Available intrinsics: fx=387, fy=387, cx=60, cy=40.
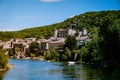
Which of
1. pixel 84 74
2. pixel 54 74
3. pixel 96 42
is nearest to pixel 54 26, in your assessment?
pixel 96 42

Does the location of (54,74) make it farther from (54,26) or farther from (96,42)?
(54,26)

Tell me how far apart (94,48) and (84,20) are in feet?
98.0

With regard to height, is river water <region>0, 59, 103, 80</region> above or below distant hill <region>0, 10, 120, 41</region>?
below

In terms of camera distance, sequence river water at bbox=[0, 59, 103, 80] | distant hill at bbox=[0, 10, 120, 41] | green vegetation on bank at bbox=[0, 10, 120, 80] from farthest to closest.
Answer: distant hill at bbox=[0, 10, 120, 41], green vegetation on bank at bbox=[0, 10, 120, 80], river water at bbox=[0, 59, 103, 80]

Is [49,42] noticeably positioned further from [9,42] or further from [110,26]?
[110,26]

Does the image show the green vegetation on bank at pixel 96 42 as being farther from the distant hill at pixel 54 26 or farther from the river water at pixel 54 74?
the river water at pixel 54 74

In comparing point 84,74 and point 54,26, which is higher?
point 54,26

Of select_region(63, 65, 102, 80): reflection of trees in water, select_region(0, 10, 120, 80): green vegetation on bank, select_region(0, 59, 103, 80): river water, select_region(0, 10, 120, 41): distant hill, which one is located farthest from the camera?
select_region(0, 10, 120, 41): distant hill

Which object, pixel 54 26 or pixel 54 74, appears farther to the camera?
pixel 54 26

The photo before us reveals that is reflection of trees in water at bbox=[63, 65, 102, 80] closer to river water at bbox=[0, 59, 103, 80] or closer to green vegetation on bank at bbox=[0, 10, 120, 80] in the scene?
river water at bbox=[0, 59, 103, 80]

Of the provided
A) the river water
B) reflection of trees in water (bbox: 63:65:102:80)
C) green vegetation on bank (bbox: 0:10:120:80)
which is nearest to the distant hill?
green vegetation on bank (bbox: 0:10:120:80)

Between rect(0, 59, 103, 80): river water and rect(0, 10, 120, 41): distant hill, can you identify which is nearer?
rect(0, 59, 103, 80): river water

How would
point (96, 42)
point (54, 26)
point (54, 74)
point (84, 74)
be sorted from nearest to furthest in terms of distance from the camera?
point (84, 74) < point (54, 74) < point (96, 42) < point (54, 26)

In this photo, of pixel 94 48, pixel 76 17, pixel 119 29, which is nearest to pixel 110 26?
pixel 119 29
